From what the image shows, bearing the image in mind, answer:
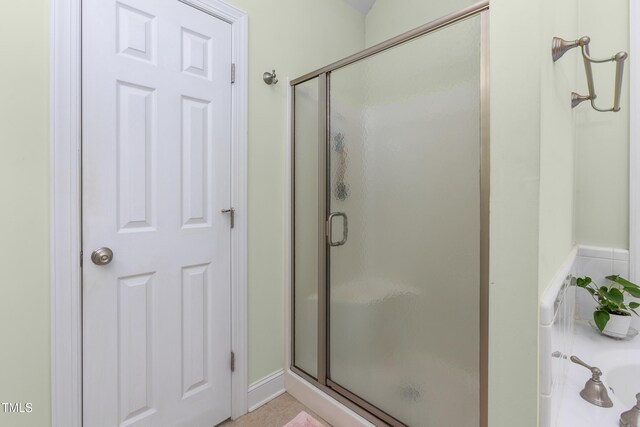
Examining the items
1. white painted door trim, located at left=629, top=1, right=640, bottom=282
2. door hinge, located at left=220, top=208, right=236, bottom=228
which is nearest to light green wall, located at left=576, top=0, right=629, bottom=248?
white painted door trim, located at left=629, top=1, right=640, bottom=282

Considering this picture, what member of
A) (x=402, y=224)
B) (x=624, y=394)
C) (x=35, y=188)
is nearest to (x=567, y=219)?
(x=402, y=224)

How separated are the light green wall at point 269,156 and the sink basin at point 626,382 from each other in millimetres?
1631

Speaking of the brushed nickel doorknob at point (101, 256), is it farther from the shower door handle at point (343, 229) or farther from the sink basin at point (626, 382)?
the sink basin at point (626, 382)

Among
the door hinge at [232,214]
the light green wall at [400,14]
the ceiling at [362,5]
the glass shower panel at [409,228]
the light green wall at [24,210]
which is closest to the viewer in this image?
the light green wall at [24,210]

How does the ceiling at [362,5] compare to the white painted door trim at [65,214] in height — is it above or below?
above

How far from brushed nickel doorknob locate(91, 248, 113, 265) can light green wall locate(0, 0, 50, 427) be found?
13 cm

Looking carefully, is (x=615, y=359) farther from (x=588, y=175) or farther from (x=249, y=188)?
(x=249, y=188)

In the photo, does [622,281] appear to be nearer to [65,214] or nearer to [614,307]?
[614,307]

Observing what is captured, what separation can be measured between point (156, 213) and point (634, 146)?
2.39 metres

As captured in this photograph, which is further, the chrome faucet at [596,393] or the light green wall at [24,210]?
the chrome faucet at [596,393]

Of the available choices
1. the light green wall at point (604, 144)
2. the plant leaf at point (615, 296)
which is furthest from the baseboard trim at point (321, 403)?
the light green wall at point (604, 144)

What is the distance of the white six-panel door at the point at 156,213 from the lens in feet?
3.85

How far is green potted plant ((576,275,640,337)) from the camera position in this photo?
1517 millimetres

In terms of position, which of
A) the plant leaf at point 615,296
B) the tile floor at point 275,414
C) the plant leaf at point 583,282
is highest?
the plant leaf at point 583,282
